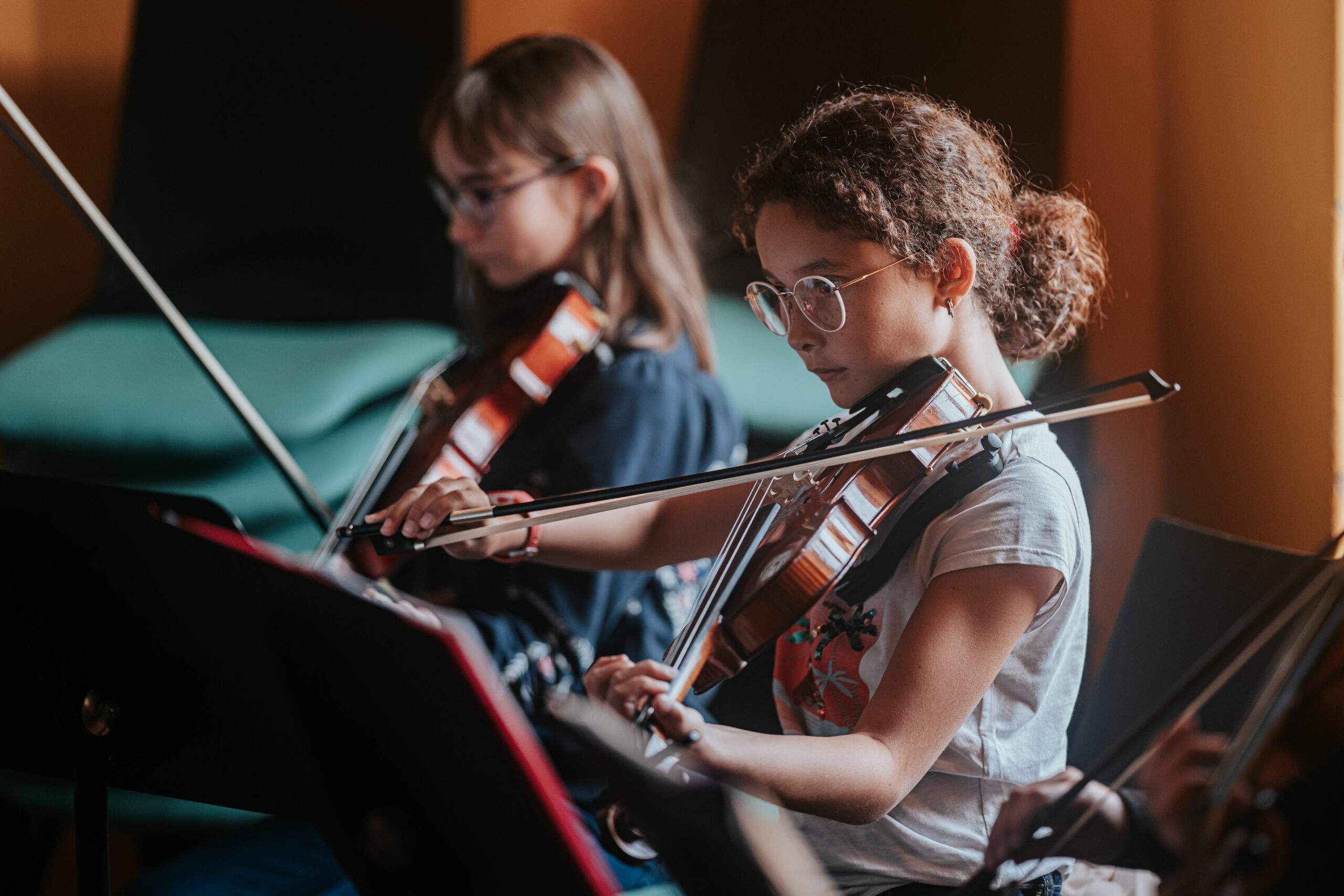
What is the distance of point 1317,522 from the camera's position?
19.0 inches

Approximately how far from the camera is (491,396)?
3.03 ft

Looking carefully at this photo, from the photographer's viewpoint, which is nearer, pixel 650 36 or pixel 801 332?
pixel 801 332

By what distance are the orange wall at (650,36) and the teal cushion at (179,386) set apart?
0.42m

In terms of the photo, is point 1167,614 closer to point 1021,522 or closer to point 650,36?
point 1021,522

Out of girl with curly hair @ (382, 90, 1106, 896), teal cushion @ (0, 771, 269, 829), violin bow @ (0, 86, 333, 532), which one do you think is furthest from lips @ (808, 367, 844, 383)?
teal cushion @ (0, 771, 269, 829)

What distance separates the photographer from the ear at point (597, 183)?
1.00 meters

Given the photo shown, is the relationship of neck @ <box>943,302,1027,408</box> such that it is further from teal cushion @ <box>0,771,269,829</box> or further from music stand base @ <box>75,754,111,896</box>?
Answer: teal cushion @ <box>0,771,269,829</box>

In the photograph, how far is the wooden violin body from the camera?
1.62 ft

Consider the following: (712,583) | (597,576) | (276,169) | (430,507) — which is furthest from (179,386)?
(712,583)

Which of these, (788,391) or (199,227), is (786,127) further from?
(199,227)

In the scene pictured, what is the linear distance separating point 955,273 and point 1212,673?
0.64 ft

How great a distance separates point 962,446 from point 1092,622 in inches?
4.1

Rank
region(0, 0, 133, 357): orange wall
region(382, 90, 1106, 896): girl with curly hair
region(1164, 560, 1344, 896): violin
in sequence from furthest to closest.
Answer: region(0, 0, 133, 357): orange wall < region(382, 90, 1106, 896): girl with curly hair < region(1164, 560, 1344, 896): violin

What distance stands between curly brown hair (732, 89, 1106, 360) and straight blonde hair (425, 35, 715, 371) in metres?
0.48
